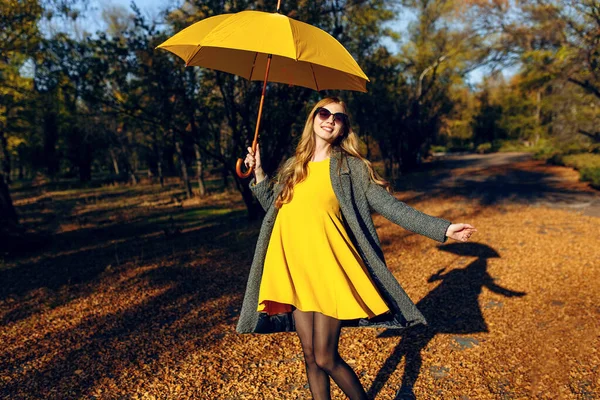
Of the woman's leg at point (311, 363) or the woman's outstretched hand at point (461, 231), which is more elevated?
the woman's outstretched hand at point (461, 231)

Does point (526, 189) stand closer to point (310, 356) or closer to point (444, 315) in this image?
point (444, 315)

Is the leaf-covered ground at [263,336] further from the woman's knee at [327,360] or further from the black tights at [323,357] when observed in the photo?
the woman's knee at [327,360]

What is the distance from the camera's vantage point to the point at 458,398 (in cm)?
296

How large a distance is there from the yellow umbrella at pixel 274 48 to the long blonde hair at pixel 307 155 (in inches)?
10.4

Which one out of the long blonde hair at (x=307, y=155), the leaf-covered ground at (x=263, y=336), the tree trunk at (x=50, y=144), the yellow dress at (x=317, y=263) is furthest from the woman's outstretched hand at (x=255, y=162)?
the tree trunk at (x=50, y=144)

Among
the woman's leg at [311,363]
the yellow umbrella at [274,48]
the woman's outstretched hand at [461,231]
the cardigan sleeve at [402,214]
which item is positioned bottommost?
the woman's leg at [311,363]

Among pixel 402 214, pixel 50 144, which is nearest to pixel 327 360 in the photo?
pixel 402 214

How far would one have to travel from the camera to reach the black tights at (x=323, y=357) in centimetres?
226

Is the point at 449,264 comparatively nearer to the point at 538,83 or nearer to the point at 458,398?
the point at 458,398

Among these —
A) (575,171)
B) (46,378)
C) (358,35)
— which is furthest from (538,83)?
(46,378)

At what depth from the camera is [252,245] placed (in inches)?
314

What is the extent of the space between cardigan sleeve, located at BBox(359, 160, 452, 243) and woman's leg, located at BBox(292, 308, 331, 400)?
0.74m

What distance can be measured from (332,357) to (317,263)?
1.72ft

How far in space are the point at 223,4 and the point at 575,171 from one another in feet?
59.6
